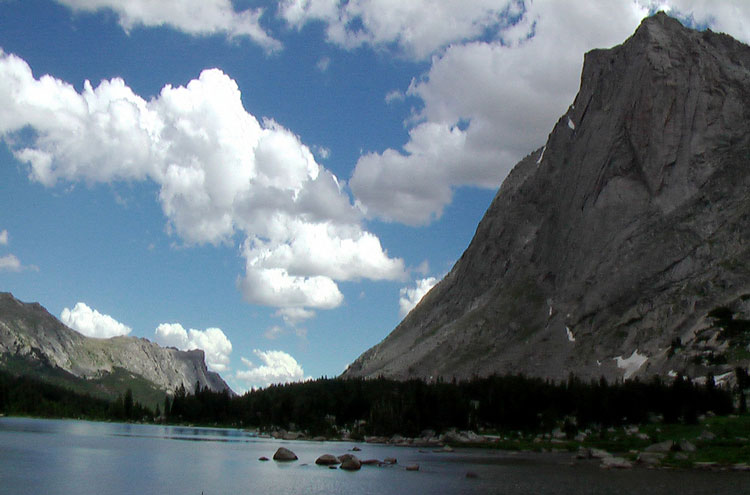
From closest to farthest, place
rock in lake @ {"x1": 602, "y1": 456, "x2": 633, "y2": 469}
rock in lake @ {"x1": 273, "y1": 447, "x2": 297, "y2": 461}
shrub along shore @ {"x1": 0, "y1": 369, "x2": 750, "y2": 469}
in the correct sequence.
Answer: rock in lake @ {"x1": 602, "y1": 456, "x2": 633, "y2": 469} < rock in lake @ {"x1": 273, "y1": 447, "x2": 297, "y2": 461} < shrub along shore @ {"x1": 0, "y1": 369, "x2": 750, "y2": 469}

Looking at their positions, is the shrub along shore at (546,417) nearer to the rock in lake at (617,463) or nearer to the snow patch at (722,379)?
the snow patch at (722,379)

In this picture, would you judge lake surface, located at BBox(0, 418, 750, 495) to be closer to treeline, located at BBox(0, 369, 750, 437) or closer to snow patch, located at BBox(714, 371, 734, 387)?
treeline, located at BBox(0, 369, 750, 437)

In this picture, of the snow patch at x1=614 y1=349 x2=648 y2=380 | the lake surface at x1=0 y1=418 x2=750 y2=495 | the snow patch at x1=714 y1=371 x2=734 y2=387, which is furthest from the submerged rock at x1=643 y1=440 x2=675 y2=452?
the snow patch at x1=614 y1=349 x2=648 y2=380

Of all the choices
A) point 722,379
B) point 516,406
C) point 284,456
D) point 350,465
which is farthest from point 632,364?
point 350,465

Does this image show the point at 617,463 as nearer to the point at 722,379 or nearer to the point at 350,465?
the point at 350,465

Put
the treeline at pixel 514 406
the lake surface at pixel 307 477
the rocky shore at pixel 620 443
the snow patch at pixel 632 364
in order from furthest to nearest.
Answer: the snow patch at pixel 632 364, the treeline at pixel 514 406, the rocky shore at pixel 620 443, the lake surface at pixel 307 477

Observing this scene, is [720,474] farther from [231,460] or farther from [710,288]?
[710,288]

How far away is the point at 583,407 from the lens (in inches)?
5394

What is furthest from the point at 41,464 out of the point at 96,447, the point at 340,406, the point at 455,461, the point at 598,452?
the point at 340,406

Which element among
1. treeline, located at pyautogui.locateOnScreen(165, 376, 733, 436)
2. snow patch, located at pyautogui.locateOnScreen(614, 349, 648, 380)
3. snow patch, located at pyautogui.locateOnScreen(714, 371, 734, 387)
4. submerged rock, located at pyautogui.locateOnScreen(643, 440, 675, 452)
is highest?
snow patch, located at pyautogui.locateOnScreen(614, 349, 648, 380)

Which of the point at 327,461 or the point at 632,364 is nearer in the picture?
the point at 327,461

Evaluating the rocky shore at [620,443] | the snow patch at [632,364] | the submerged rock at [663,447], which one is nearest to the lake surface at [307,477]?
the rocky shore at [620,443]

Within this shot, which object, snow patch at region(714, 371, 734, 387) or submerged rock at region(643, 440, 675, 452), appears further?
snow patch at region(714, 371, 734, 387)

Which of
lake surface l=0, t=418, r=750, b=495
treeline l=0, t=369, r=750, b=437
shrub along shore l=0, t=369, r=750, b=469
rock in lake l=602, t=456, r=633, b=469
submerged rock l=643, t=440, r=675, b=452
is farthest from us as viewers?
treeline l=0, t=369, r=750, b=437
